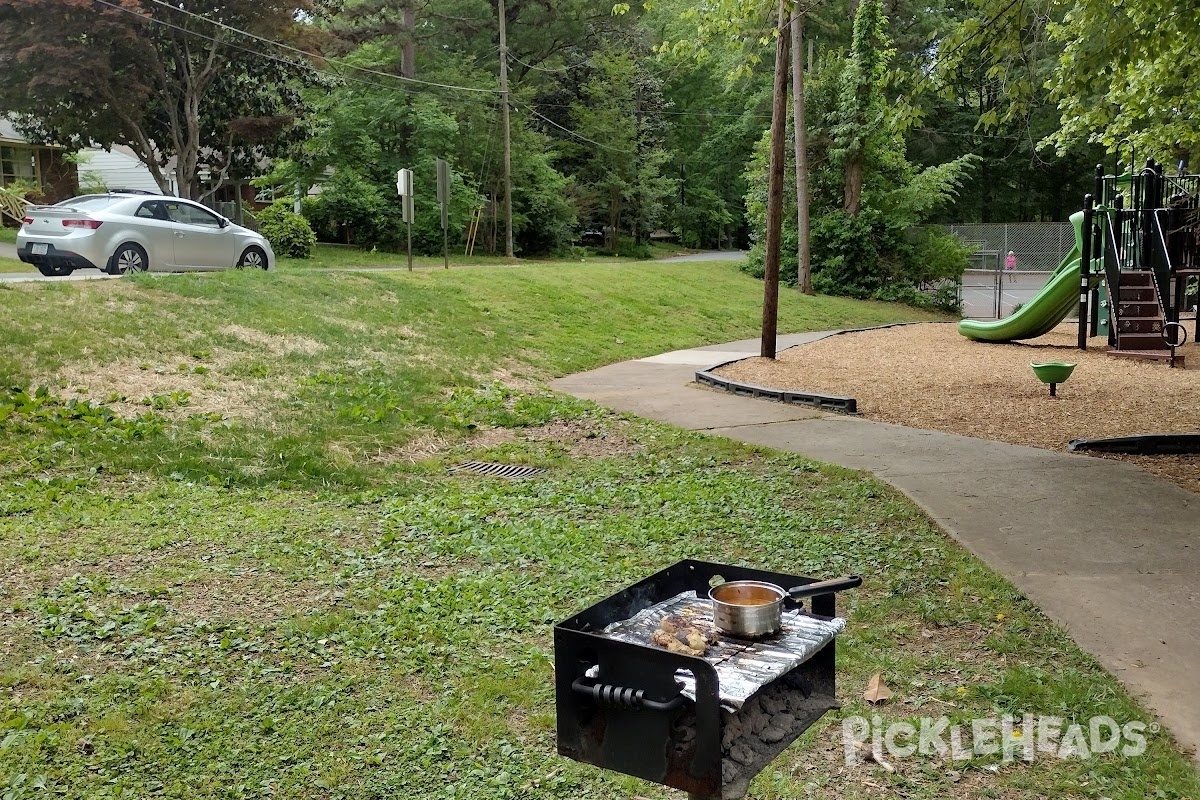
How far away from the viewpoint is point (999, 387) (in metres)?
11.6

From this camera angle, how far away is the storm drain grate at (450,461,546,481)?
737 centimetres

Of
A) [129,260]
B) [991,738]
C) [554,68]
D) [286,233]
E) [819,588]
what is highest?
[554,68]

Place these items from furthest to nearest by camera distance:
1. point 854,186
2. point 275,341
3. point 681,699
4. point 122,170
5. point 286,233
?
point 122,170 → point 854,186 → point 286,233 → point 275,341 → point 681,699

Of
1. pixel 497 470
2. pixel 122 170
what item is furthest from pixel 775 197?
pixel 122 170

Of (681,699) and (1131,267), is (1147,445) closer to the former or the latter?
Answer: (681,699)

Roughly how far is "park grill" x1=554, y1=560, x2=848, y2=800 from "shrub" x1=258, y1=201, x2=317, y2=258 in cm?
2474

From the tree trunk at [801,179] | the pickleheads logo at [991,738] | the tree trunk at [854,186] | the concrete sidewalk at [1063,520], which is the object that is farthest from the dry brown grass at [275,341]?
the tree trunk at [854,186]

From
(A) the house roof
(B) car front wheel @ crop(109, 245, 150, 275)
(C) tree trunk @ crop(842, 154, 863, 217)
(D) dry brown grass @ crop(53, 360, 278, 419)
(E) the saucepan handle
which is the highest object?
(A) the house roof

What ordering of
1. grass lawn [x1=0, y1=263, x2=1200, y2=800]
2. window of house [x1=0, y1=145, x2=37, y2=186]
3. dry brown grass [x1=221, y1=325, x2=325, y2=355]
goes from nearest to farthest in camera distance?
grass lawn [x1=0, y1=263, x2=1200, y2=800] → dry brown grass [x1=221, y1=325, x2=325, y2=355] → window of house [x1=0, y1=145, x2=37, y2=186]

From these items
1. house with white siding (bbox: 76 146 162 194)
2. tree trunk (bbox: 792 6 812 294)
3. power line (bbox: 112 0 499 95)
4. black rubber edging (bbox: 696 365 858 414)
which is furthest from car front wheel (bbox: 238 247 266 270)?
house with white siding (bbox: 76 146 162 194)

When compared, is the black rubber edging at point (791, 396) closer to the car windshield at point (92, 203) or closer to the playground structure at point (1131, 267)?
the playground structure at point (1131, 267)

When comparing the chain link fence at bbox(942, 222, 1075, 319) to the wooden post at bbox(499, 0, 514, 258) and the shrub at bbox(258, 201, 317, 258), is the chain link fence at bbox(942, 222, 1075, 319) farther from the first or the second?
the shrub at bbox(258, 201, 317, 258)

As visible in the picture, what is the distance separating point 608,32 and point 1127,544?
40.5 m

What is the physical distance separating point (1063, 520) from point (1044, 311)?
1206 cm
